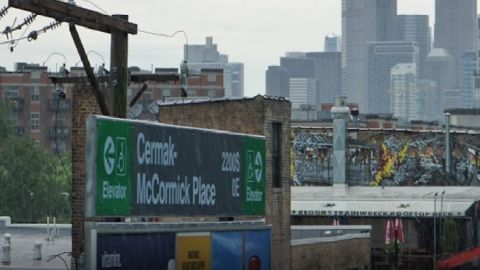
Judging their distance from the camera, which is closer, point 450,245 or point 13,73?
point 450,245

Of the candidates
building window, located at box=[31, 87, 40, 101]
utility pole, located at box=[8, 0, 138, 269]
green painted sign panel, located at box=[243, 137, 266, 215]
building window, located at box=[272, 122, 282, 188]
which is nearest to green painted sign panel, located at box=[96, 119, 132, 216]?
utility pole, located at box=[8, 0, 138, 269]

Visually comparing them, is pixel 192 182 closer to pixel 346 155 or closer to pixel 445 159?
pixel 346 155

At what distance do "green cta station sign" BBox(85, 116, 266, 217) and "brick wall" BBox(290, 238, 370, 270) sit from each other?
9967 mm

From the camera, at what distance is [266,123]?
34.7 m

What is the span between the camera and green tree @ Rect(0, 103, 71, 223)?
336 ft

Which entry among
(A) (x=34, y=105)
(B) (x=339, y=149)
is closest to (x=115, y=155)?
(B) (x=339, y=149)

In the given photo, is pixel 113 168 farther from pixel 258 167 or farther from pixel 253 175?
pixel 258 167

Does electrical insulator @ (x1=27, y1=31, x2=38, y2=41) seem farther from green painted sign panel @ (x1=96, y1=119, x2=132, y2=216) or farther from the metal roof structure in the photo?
the metal roof structure

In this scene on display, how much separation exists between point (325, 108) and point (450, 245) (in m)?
141

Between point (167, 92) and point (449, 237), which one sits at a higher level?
point (167, 92)

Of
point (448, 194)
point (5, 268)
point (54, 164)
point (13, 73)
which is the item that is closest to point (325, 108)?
point (13, 73)

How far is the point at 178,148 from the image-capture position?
22.5 meters

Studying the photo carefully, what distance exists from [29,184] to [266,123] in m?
71.8

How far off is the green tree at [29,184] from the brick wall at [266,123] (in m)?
65.0
